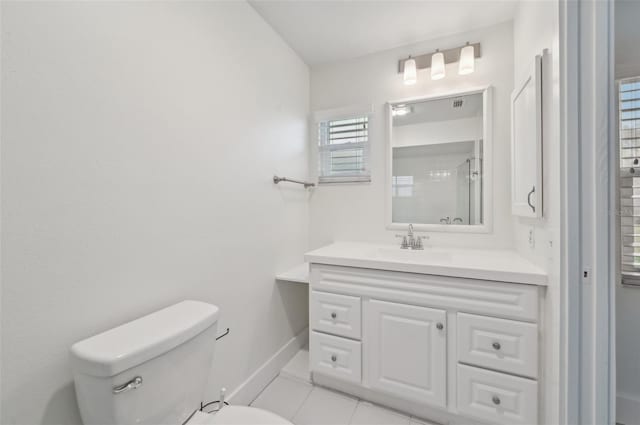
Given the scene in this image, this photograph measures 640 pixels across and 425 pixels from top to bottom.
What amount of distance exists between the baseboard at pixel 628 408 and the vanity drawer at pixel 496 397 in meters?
0.26

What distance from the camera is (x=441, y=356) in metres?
1.31

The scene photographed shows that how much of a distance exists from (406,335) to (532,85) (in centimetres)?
134

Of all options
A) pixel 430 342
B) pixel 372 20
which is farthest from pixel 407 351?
pixel 372 20

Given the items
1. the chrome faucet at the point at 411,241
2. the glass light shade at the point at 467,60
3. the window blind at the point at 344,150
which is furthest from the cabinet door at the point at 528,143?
the window blind at the point at 344,150

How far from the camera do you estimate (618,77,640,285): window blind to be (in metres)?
0.87

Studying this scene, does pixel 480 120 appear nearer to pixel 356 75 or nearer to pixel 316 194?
pixel 356 75

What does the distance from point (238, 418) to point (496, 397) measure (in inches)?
46.0

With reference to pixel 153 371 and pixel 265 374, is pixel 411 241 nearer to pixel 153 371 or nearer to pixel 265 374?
pixel 265 374

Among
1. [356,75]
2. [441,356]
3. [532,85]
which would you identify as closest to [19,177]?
[441,356]

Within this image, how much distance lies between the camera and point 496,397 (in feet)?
3.98

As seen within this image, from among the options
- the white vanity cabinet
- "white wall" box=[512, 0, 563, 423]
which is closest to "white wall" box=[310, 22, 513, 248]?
"white wall" box=[512, 0, 563, 423]

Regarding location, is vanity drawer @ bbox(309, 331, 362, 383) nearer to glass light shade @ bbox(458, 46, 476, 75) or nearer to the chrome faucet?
the chrome faucet

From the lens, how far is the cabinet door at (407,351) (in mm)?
1321

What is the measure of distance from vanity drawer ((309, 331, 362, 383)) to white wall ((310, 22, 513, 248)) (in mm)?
801
